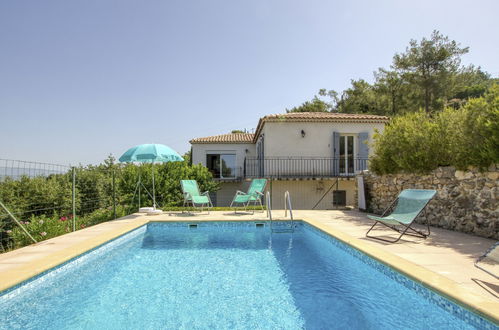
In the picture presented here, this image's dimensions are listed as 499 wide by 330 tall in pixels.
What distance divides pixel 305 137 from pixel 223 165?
614 centimetres

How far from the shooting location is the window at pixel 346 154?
14312 mm

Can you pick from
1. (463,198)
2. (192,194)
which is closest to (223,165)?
(192,194)

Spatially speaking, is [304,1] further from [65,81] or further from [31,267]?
[31,267]

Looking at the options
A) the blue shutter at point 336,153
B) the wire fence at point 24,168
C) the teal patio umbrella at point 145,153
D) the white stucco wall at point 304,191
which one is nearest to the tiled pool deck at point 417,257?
the wire fence at point 24,168

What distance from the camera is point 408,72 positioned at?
71.1 feet

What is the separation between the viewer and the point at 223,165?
18.2 m

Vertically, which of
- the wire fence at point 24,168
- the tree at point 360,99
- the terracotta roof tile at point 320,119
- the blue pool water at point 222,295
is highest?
the tree at point 360,99

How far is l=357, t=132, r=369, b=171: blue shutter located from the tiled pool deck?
866 centimetres

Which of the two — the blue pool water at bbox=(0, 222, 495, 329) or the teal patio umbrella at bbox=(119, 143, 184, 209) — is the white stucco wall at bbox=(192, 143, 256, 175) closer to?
the teal patio umbrella at bbox=(119, 143, 184, 209)

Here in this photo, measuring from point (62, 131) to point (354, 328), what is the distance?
1525 cm

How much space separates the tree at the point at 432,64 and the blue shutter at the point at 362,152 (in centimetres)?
1024

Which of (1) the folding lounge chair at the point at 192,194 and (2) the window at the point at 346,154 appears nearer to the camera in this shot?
(1) the folding lounge chair at the point at 192,194

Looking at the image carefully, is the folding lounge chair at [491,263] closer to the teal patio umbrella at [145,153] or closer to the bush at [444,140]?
the bush at [444,140]

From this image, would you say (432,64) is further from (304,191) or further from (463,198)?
(463,198)
